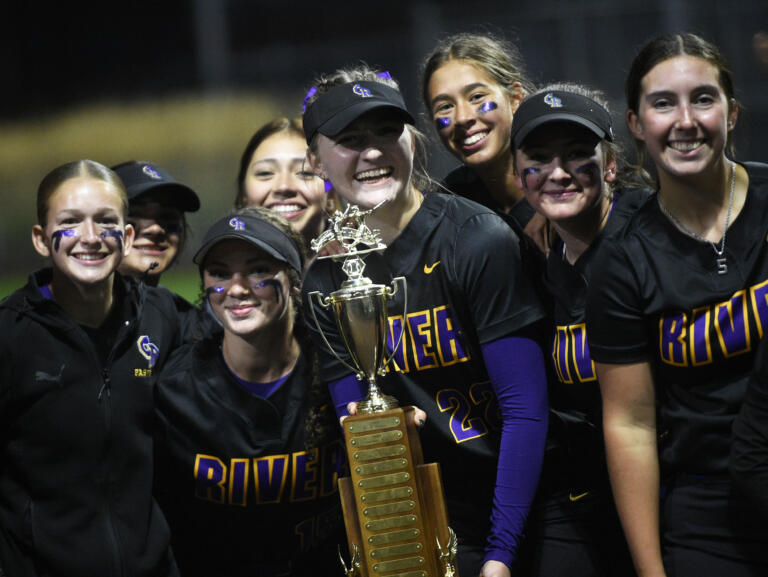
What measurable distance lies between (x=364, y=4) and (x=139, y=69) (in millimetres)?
2272

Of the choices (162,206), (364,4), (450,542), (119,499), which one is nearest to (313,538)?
(119,499)

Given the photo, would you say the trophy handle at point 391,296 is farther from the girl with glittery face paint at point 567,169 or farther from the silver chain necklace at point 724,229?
the silver chain necklace at point 724,229

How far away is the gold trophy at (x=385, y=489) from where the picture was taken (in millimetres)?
1725

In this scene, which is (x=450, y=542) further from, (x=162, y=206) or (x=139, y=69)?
(x=139, y=69)

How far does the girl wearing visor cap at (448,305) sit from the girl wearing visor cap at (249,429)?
1.20 ft

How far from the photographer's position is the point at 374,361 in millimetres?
1829

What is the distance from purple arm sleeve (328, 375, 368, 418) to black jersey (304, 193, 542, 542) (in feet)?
0.22

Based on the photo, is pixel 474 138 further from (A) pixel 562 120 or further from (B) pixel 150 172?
(B) pixel 150 172

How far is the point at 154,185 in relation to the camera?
2.76 m

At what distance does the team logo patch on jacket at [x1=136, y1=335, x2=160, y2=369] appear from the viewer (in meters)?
2.35

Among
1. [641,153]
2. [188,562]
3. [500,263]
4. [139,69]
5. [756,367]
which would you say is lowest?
[188,562]

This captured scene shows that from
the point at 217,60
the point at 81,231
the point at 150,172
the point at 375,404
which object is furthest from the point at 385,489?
the point at 217,60

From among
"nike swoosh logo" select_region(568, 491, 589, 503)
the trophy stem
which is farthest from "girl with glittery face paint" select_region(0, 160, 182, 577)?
"nike swoosh logo" select_region(568, 491, 589, 503)

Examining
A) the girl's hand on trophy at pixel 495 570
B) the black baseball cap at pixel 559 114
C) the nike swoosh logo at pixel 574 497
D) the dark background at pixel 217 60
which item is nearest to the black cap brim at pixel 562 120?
the black baseball cap at pixel 559 114
